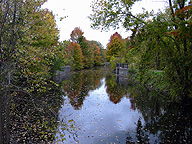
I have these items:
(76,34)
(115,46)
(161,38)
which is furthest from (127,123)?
(76,34)

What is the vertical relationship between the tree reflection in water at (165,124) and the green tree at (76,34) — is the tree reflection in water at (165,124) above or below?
below

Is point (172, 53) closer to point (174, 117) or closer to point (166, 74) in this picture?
point (166, 74)

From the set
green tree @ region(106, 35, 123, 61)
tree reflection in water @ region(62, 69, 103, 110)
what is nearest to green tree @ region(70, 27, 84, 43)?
green tree @ region(106, 35, 123, 61)

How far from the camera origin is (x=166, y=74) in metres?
11.1

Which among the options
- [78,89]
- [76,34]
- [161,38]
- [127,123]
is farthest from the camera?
[76,34]

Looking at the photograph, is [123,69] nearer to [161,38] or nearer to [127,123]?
[161,38]

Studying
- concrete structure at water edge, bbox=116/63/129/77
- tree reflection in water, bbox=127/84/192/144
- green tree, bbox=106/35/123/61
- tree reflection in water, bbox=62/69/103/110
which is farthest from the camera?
green tree, bbox=106/35/123/61

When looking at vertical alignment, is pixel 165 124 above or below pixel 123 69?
below

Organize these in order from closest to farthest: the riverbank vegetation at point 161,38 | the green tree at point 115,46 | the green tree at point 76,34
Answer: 1. the riverbank vegetation at point 161,38
2. the green tree at point 115,46
3. the green tree at point 76,34

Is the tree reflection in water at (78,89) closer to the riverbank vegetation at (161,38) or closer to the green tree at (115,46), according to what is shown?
the riverbank vegetation at (161,38)

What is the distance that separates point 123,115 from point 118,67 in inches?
1037

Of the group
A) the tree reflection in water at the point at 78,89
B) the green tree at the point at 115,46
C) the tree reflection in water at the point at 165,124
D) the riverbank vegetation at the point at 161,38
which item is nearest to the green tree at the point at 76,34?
the green tree at the point at 115,46

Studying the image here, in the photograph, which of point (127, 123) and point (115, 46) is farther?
point (115, 46)

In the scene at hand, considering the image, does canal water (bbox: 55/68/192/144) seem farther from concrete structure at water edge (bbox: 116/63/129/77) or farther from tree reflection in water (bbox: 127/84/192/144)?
concrete structure at water edge (bbox: 116/63/129/77)
